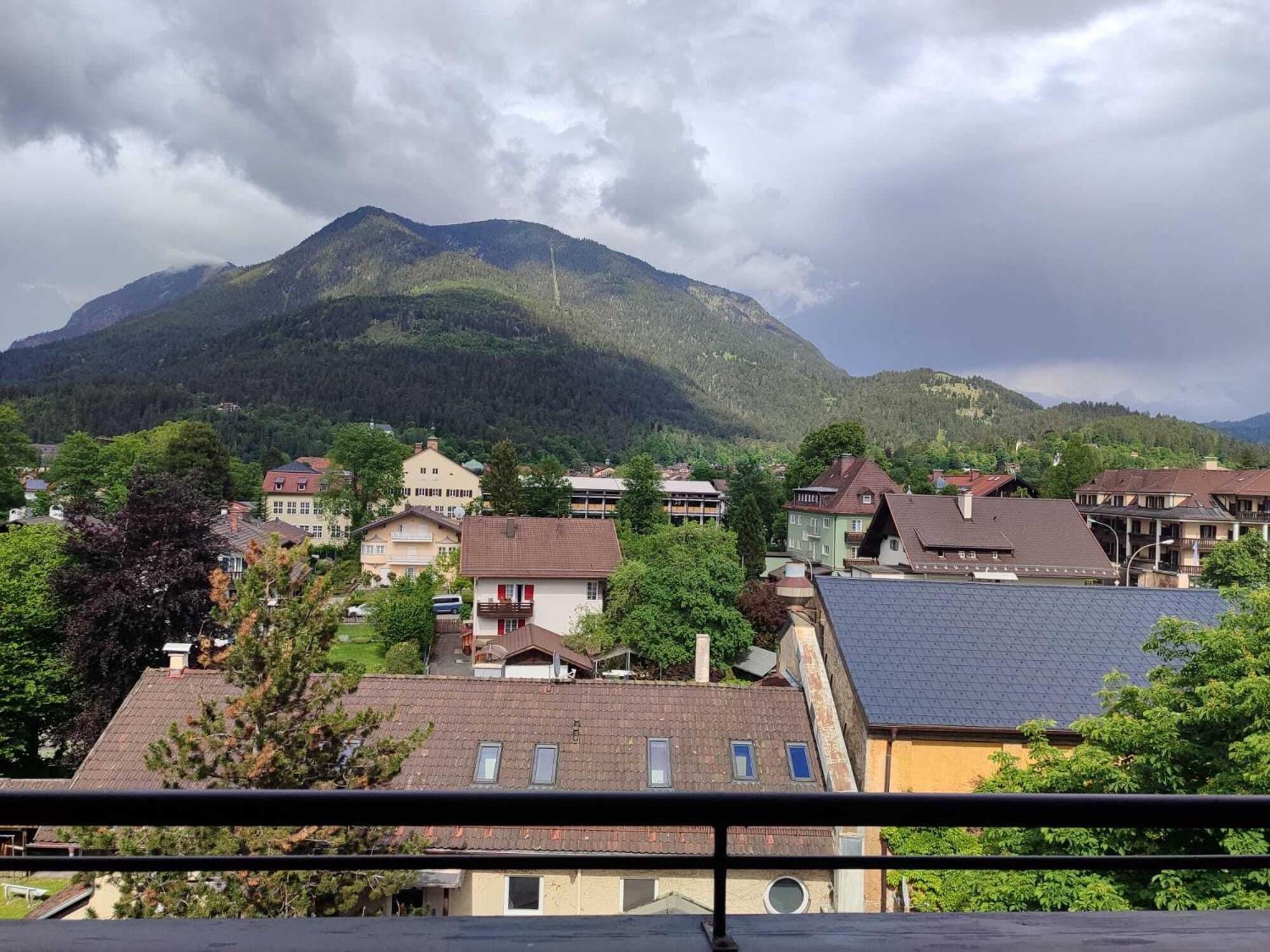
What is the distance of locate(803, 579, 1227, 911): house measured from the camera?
11547mm

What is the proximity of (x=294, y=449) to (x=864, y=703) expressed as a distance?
108 m

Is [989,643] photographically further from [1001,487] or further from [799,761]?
[1001,487]

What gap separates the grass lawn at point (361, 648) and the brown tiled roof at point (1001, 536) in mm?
21617

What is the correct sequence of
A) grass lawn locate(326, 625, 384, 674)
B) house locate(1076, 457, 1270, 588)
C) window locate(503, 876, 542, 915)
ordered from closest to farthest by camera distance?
1. window locate(503, 876, 542, 915)
2. grass lawn locate(326, 625, 384, 674)
3. house locate(1076, 457, 1270, 588)

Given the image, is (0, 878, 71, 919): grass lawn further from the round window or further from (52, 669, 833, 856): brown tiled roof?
the round window

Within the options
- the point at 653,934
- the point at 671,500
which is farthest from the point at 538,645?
the point at 671,500

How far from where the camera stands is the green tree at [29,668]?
19.2m

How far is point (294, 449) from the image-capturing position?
349ft

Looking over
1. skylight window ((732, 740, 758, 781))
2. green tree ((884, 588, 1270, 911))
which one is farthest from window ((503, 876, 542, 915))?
green tree ((884, 588, 1270, 911))

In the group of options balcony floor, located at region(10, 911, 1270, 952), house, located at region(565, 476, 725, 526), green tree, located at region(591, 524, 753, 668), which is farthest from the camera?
house, located at region(565, 476, 725, 526)

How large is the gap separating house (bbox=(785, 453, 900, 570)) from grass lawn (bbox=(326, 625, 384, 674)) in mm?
27580

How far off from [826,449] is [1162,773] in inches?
2400

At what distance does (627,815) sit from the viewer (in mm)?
1558

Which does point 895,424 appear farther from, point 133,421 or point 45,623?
point 45,623
